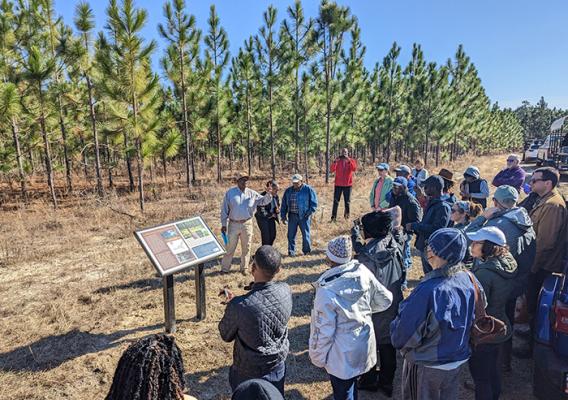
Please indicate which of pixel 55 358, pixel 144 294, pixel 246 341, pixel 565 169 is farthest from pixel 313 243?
pixel 565 169

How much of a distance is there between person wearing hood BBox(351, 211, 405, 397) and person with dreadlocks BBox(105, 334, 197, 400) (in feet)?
6.33

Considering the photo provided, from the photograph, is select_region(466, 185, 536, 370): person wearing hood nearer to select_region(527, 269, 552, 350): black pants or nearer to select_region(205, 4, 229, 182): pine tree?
select_region(527, 269, 552, 350): black pants

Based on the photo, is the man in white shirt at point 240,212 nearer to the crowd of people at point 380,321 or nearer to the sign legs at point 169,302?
the sign legs at point 169,302

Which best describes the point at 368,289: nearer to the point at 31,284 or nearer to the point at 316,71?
the point at 31,284

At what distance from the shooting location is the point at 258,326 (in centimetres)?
222

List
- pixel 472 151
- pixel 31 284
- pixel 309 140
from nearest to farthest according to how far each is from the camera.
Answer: pixel 31 284 → pixel 309 140 → pixel 472 151

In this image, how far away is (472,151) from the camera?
56.4m

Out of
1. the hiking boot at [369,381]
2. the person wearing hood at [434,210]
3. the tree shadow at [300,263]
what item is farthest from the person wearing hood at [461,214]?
the tree shadow at [300,263]

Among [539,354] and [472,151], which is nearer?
[539,354]

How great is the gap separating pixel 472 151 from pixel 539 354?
199ft

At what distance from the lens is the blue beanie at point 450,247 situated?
2098 millimetres

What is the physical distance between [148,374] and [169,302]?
109 inches

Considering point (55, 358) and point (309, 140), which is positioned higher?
point (309, 140)

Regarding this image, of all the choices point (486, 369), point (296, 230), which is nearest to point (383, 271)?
point (486, 369)
